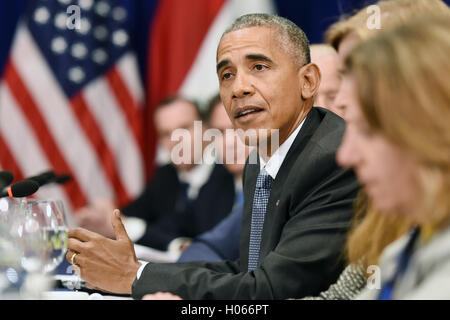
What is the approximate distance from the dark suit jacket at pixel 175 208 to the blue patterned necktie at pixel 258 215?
191 centimetres

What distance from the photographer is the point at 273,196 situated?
162 cm

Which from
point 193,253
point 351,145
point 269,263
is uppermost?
point 351,145

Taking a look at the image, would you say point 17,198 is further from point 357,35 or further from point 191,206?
point 191,206

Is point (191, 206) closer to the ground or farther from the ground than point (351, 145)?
closer to the ground

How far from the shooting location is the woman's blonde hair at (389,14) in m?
1.66

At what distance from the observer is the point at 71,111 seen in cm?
447

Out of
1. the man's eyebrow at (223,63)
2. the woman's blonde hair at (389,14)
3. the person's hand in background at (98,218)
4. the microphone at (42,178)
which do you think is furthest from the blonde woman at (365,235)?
the person's hand in background at (98,218)

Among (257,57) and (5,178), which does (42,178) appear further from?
(257,57)

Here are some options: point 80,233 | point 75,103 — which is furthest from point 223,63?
point 75,103

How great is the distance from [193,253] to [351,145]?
144 cm

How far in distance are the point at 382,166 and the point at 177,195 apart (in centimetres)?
339

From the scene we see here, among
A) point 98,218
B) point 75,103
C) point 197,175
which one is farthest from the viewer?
point 75,103

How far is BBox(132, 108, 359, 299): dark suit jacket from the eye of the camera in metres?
1.39

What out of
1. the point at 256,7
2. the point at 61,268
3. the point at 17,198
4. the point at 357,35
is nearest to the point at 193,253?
the point at 61,268
